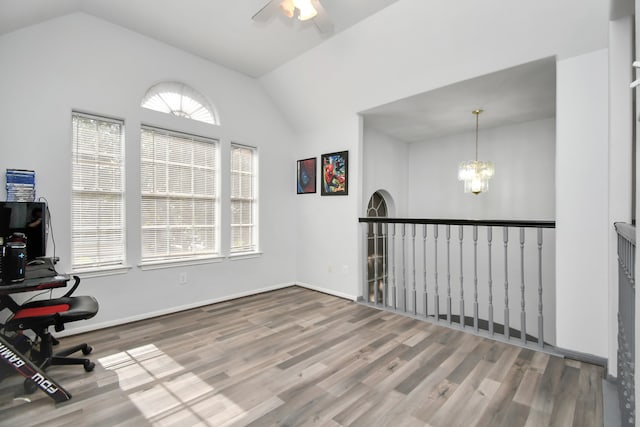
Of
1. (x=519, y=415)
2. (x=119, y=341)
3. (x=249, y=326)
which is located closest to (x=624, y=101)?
(x=519, y=415)

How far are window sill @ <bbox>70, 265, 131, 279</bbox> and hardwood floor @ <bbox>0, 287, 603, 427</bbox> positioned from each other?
0.57 meters

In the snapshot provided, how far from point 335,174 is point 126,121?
2.58 metres

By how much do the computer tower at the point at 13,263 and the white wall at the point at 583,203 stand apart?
13.2ft

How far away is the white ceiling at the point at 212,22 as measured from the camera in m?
2.66

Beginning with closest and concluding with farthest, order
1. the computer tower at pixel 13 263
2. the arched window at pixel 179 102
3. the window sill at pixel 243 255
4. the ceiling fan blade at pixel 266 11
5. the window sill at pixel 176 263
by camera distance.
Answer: the computer tower at pixel 13 263 < the ceiling fan blade at pixel 266 11 < the window sill at pixel 176 263 < the arched window at pixel 179 102 < the window sill at pixel 243 255

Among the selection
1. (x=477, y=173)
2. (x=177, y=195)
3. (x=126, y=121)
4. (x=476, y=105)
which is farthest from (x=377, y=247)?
(x=126, y=121)

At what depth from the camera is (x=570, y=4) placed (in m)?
2.31

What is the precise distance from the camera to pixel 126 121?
326 centimetres

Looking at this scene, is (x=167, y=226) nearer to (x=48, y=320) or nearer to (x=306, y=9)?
(x=48, y=320)

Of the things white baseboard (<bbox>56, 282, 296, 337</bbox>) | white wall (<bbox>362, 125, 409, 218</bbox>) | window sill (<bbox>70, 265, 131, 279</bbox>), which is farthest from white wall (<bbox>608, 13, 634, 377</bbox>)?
window sill (<bbox>70, 265, 131, 279</bbox>)

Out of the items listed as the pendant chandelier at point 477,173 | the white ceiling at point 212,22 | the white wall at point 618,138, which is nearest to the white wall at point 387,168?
the pendant chandelier at point 477,173

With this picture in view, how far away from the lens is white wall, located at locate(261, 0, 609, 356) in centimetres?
239

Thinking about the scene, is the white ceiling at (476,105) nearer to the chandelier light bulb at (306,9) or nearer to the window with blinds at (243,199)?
the chandelier light bulb at (306,9)

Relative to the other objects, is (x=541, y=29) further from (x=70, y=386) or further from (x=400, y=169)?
(x=70, y=386)
